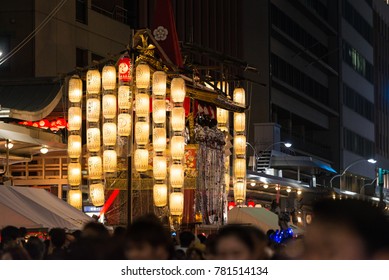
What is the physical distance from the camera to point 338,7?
8675cm

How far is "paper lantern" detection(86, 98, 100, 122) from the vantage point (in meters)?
29.4

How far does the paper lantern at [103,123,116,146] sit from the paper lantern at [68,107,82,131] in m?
0.94

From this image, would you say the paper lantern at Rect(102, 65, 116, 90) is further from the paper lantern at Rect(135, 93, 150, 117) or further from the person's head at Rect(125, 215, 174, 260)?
the person's head at Rect(125, 215, 174, 260)

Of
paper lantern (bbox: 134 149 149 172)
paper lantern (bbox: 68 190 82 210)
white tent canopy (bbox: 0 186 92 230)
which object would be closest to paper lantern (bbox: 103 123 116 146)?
paper lantern (bbox: 134 149 149 172)

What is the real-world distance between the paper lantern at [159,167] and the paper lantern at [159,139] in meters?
0.29

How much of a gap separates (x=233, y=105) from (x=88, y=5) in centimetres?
1118

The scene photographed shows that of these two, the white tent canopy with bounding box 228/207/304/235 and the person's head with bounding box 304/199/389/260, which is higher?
the white tent canopy with bounding box 228/207/304/235

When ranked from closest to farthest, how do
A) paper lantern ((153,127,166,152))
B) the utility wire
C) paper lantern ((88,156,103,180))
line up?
paper lantern ((88,156,103,180)) → paper lantern ((153,127,166,152)) → the utility wire

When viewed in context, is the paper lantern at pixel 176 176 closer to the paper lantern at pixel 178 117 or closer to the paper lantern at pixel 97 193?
the paper lantern at pixel 178 117

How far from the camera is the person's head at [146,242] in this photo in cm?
634

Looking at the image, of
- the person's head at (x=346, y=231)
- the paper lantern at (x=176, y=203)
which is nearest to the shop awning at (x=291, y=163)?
the paper lantern at (x=176, y=203)

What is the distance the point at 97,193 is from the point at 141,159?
1.51 meters

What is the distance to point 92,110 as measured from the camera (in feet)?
96.3

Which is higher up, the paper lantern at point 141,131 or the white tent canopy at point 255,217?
the paper lantern at point 141,131
